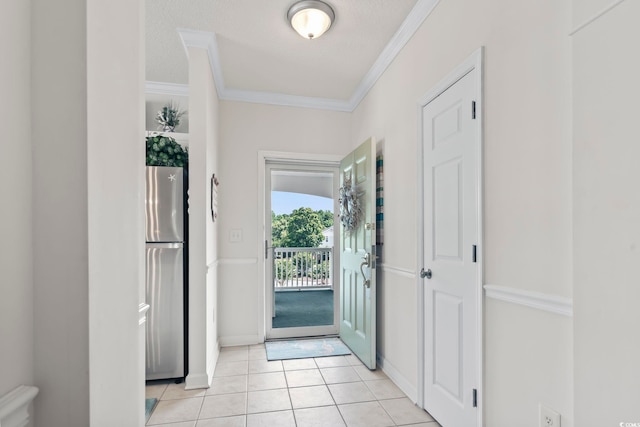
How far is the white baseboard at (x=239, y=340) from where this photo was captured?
342cm

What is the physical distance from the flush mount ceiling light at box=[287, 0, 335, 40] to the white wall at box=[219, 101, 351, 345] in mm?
1417

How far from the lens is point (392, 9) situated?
7.17 feet

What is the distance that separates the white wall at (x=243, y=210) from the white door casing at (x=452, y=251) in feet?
6.28

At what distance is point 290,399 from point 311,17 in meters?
2.69

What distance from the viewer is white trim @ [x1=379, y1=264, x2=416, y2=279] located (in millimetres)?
2340

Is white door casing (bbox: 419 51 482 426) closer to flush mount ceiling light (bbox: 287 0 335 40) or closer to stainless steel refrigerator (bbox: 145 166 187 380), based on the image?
flush mount ceiling light (bbox: 287 0 335 40)

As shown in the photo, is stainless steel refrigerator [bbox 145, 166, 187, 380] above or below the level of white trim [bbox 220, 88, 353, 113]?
below
